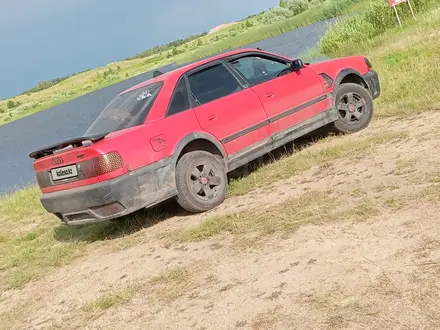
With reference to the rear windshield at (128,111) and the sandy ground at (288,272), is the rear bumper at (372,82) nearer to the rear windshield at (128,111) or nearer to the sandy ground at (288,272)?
the sandy ground at (288,272)

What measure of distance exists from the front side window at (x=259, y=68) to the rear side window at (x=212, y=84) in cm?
25

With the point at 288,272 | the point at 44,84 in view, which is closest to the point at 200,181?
the point at 288,272

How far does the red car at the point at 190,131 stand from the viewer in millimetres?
5410

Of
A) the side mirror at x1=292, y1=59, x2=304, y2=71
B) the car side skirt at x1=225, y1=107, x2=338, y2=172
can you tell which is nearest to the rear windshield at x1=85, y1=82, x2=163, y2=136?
the car side skirt at x1=225, y1=107, x2=338, y2=172

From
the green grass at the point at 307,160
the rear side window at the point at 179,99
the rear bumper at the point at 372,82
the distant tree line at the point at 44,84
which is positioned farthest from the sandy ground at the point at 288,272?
the distant tree line at the point at 44,84

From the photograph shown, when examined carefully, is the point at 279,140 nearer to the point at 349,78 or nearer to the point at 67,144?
the point at 349,78

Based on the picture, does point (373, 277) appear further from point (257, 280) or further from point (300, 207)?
point (300, 207)

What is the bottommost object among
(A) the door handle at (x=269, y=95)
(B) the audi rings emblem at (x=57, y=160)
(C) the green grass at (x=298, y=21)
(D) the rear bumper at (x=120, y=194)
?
(D) the rear bumper at (x=120, y=194)

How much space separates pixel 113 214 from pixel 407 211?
2977mm

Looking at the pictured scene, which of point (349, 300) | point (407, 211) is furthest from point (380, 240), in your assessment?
point (349, 300)

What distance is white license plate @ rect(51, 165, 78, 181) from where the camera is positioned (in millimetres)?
5535

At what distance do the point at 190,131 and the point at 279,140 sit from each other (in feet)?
4.74

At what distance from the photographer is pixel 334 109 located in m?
7.39

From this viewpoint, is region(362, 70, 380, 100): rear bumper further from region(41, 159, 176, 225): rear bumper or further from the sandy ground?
region(41, 159, 176, 225): rear bumper
